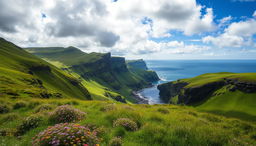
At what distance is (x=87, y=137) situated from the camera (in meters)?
4.86

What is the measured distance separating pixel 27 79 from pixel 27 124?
6702 cm

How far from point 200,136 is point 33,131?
8619 mm

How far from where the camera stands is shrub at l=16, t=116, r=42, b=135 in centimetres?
741

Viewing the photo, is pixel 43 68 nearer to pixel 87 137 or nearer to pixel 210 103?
pixel 87 137

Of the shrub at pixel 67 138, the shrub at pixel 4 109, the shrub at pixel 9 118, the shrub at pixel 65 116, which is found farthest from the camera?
the shrub at pixel 4 109

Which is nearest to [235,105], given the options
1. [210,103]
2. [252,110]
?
[252,110]

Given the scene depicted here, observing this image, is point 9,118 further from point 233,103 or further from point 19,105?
point 233,103

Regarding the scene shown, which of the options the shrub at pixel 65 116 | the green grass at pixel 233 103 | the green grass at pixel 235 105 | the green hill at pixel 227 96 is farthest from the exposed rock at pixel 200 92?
the shrub at pixel 65 116

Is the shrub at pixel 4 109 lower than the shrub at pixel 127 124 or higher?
lower

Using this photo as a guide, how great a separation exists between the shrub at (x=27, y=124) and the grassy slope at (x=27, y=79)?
24.8 m

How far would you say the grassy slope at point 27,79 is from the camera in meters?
35.4

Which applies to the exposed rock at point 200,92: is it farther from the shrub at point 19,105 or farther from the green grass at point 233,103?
the shrub at point 19,105

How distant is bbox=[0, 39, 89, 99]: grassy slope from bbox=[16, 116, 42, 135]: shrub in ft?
81.5

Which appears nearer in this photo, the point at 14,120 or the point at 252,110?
the point at 14,120
